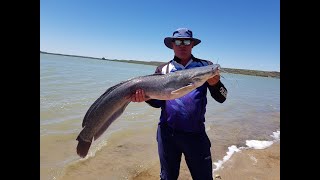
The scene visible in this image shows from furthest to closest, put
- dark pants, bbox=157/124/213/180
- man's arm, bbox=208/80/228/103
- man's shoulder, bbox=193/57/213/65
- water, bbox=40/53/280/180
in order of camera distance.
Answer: water, bbox=40/53/280/180, man's shoulder, bbox=193/57/213/65, man's arm, bbox=208/80/228/103, dark pants, bbox=157/124/213/180

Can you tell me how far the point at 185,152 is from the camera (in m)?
3.85

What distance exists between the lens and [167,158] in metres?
3.95

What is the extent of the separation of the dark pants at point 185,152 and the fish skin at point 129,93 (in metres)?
0.51

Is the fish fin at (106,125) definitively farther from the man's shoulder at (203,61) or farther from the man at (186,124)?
the man's shoulder at (203,61)

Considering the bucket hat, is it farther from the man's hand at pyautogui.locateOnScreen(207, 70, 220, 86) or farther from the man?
the man's hand at pyautogui.locateOnScreen(207, 70, 220, 86)

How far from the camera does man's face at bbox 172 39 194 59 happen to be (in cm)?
400

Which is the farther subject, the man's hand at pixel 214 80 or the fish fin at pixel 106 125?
the man's hand at pixel 214 80

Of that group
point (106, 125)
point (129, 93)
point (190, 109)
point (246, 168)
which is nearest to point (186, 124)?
point (190, 109)

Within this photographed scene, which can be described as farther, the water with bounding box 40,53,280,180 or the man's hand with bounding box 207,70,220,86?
the water with bounding box 40,53,280,180

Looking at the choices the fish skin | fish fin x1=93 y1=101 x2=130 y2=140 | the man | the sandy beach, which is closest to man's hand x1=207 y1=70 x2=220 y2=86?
the man

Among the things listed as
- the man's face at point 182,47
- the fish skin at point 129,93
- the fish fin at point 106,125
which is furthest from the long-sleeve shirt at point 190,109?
the fish fin at point 106,125

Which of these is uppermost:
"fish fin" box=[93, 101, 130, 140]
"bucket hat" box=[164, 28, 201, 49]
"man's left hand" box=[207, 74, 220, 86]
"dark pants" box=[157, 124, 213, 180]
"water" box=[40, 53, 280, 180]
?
"bucket hat" box=[164, 28, 201, 49]

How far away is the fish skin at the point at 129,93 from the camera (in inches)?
144
